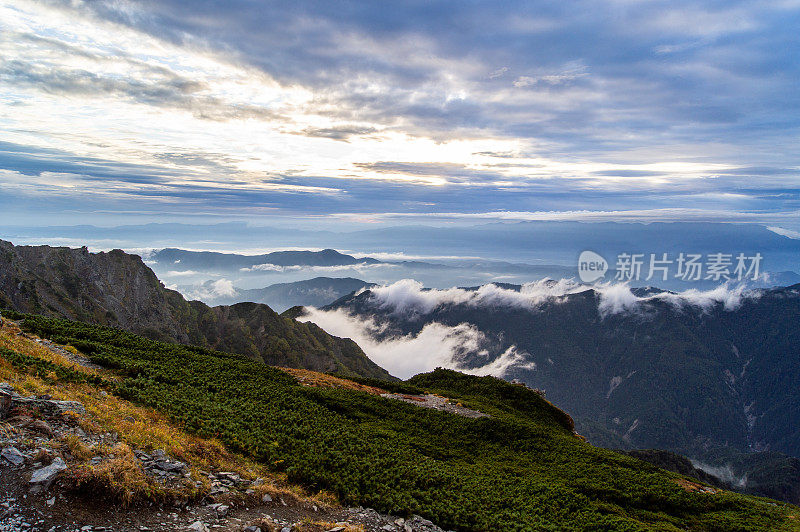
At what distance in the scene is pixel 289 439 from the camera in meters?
22.5

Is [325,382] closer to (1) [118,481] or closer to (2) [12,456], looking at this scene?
(1) [118,481]

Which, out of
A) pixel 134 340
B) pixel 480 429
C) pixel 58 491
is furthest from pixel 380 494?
pixel 134 340

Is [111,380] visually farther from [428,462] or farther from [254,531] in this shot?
[428,462]

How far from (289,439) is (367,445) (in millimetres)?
5071

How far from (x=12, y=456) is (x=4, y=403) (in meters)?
3.25

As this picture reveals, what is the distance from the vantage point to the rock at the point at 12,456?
1236cm

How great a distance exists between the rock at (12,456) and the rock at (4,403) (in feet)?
7.87

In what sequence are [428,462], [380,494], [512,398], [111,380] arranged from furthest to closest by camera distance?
[512,398] → [428,462] → [111,380] → [380,494]

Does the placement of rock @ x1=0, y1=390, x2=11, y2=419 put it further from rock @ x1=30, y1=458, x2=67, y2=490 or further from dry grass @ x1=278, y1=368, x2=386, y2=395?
dry grass @ x1=278, y1=368, x2=386, y2=395

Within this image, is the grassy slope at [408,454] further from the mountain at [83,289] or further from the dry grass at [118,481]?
the mountain at [83,289]

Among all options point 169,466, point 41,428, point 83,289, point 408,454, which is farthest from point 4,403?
point 83,289

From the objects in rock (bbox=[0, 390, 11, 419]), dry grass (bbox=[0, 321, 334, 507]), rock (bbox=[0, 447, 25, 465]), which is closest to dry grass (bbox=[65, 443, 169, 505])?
dry grass (bbox=[0, 321, 334, 507])

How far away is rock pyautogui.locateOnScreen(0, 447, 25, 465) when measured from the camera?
12357mm

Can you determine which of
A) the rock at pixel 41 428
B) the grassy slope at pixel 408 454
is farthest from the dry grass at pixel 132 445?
the grassy slope at pixel 408 454
